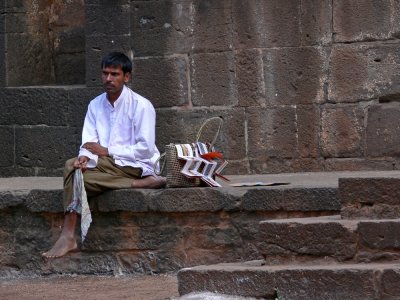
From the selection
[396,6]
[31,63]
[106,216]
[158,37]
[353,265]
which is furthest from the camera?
[31,63]

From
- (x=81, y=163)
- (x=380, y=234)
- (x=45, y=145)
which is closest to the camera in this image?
(x=380, y=234)

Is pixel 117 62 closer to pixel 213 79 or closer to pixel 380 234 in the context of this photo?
pixel 213 79

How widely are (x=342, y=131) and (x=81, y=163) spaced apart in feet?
9.15

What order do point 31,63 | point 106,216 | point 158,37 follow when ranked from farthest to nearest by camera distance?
point 31,63
point 158,37
point 106,216

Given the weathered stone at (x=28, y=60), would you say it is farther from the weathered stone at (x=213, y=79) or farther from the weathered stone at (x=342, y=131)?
the weathered stone at (x=342, y=131)

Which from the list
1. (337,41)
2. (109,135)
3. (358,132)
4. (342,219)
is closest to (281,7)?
(337,41)

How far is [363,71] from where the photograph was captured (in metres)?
10.8

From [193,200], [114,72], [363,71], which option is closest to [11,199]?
[114,72]

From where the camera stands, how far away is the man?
30.1ft

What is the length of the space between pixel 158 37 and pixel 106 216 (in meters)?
2.54

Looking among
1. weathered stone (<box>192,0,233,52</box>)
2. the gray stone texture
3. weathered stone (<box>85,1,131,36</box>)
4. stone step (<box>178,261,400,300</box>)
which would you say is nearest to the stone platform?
the gray stone texture

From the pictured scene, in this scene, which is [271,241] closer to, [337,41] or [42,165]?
[337,41]

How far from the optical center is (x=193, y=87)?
11.3 m

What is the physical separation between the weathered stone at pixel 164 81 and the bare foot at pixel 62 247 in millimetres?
2505
